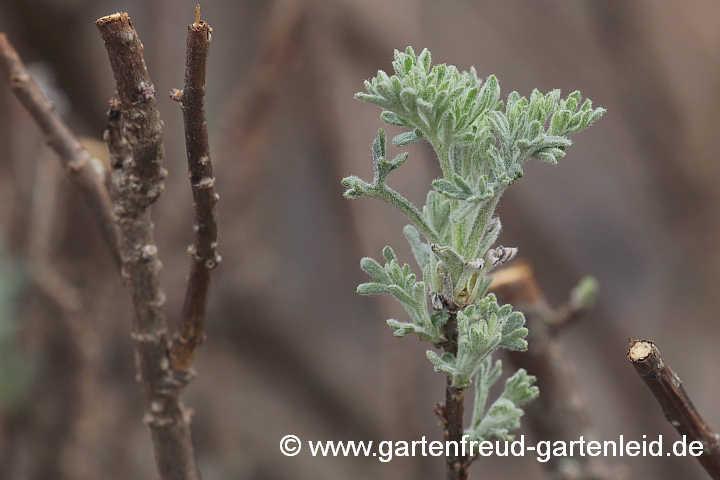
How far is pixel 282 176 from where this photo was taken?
276cm

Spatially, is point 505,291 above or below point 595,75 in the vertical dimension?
below

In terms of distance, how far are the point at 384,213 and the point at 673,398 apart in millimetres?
1499

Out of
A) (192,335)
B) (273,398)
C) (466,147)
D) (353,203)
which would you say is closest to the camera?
(466,147)

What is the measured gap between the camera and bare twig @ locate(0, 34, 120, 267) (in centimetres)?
71

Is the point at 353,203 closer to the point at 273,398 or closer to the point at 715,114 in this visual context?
the point at 273,398

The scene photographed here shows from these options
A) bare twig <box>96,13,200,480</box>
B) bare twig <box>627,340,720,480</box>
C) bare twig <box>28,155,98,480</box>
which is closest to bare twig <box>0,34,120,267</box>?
bare twig <box>96,13,200,480</box>

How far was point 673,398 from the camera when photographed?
22.3 inches

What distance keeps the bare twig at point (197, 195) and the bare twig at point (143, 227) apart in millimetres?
23

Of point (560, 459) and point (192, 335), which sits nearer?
point (192, 335)

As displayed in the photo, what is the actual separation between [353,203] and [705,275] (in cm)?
167

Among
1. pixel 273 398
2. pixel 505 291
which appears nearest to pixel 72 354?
pixel 273 398

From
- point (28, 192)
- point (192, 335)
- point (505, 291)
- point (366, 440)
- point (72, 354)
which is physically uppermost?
point (28, 192)

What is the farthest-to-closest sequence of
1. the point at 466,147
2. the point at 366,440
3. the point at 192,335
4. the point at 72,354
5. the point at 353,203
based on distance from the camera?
the point at 366,440 < the point at 72,354 < the point at 353,203 < the point at 192,335 < the point at 466,147

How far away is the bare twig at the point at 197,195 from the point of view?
510 mm
